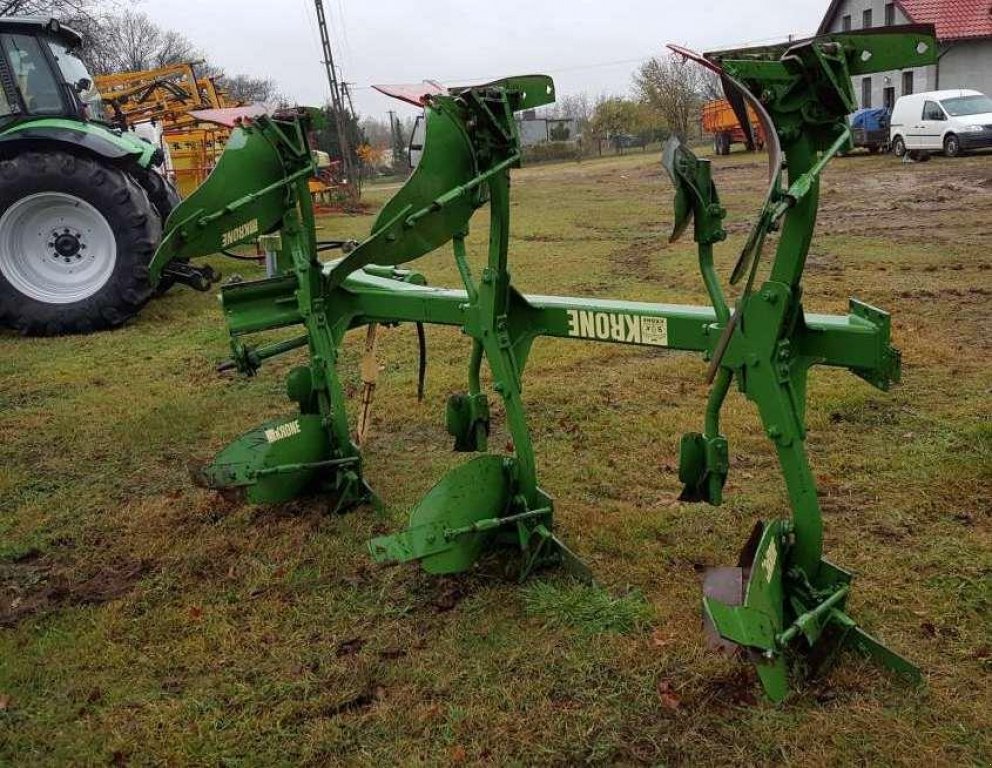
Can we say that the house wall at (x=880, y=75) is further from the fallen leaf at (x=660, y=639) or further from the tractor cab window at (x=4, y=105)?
the fallen leaf at (x=660, y=639)

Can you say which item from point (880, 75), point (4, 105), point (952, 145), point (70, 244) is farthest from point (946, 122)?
point (4, 105)

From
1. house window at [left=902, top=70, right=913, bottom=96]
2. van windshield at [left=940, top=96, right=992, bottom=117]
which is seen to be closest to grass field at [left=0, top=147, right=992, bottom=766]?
van windshield at [left=940, top=96, right=992, bottom=117]

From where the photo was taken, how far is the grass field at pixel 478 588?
8.25 feet

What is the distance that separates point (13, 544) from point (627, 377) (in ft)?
11.2

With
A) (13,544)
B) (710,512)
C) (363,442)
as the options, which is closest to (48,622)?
(13,544)

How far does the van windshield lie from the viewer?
18688mm

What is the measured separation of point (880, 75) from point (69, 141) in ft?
95.2

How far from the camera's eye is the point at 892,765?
7.46ft

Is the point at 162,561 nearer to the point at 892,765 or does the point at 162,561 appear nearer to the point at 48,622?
the point at 48,622

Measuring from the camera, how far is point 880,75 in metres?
30.0

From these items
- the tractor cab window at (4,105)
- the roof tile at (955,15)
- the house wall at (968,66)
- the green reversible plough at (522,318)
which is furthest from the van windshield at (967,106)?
the green reversible plough at (522,318)

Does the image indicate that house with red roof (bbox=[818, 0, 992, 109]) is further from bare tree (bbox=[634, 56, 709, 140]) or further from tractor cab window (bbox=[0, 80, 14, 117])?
tractor cab window (bbox=[0, 80, 14, 117])

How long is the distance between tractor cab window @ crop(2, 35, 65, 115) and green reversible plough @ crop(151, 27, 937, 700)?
4929mm

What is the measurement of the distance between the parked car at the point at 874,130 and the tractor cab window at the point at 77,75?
1842 cm
